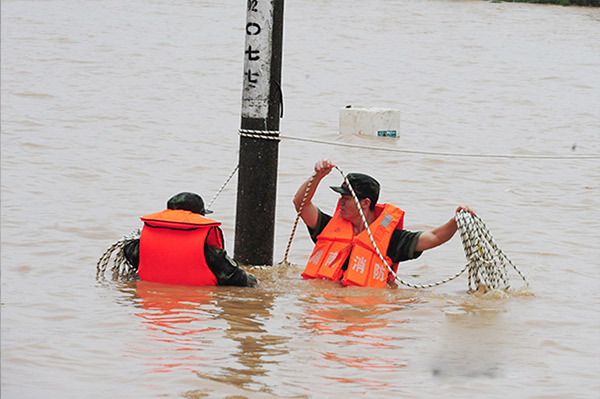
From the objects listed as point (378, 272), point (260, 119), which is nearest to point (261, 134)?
point (260, 119)

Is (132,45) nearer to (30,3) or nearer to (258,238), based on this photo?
(30,3)

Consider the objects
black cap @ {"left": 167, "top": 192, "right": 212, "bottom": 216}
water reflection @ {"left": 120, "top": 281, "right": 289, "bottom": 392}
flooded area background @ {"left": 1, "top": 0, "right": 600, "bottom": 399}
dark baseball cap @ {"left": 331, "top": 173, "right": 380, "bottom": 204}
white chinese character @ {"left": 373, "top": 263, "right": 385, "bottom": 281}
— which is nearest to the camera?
water reflection @ {"left": 120, "top": 281, "right": 289, "bottom": 392}

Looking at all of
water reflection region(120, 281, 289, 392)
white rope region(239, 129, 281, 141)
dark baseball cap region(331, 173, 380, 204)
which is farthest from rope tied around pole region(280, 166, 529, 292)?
water reflection region(120, 281, 289, 392)

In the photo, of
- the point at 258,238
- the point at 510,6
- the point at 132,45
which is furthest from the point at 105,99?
the point at 510,6

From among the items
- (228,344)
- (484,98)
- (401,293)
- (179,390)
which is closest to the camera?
(179,390)

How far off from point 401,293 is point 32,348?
3212 mm

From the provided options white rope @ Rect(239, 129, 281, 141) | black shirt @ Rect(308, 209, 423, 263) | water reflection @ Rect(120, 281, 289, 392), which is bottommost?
water reflection @ Rect(120, 281, 289, 392)

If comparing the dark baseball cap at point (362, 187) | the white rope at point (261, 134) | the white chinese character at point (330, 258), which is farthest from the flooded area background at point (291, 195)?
the white rope at point (261, 134)

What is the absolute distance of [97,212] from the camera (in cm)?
1027

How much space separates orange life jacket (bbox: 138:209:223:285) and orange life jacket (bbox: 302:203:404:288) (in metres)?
0.97

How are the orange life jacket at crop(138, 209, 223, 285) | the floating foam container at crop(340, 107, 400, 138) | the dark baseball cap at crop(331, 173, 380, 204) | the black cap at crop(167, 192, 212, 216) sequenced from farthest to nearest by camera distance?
the floating foam container at crop(340, 107, 400, 138), the dark baseball cap at crop(331, 173, 380, 204), the black cap at crop(167, 192, 212, 216), the orange life jacket at crop(138, 209, 223, 285)

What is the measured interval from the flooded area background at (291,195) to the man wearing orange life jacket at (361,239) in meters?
0.18

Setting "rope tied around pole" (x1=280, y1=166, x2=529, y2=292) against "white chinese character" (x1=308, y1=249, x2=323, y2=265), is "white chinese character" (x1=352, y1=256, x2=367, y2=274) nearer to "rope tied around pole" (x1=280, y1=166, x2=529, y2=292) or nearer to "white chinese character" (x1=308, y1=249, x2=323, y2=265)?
"rope tied around pole" (x1=280, y1=166, x2=529, y2=292)

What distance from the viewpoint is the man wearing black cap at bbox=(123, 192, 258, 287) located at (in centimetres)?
684
